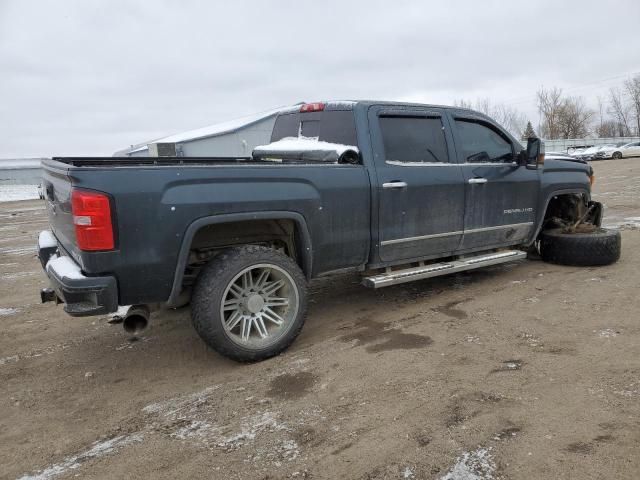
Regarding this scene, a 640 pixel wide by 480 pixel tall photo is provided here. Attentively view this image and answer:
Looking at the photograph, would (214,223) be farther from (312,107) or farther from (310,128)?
(312,107)

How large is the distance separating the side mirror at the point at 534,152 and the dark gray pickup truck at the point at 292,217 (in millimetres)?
15

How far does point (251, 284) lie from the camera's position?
3.71 m

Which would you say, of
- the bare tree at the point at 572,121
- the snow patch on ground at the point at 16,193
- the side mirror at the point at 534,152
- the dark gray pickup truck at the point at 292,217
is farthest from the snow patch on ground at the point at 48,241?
the bare tree at the point at 572,121

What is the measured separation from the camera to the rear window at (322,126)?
4.42 metres

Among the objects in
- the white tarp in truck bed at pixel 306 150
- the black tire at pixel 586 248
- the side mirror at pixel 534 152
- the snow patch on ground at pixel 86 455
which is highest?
the white tarp in truck bed at pixel 306 150

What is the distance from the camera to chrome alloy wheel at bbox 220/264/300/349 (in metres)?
3.66

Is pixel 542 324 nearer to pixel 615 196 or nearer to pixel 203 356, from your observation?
pixel 203 356

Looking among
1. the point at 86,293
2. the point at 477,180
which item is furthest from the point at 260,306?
the point at 477,180

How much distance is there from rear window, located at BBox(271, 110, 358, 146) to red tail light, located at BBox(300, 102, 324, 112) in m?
0.03

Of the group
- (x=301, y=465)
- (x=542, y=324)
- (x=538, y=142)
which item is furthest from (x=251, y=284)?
(x=538, y=142)

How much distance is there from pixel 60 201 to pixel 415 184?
9.50 ft

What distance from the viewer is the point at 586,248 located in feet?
19.1

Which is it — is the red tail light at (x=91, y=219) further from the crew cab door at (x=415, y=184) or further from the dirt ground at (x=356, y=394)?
the crew cab door at (x=415, y=184)

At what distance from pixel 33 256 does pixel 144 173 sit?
275 inches
